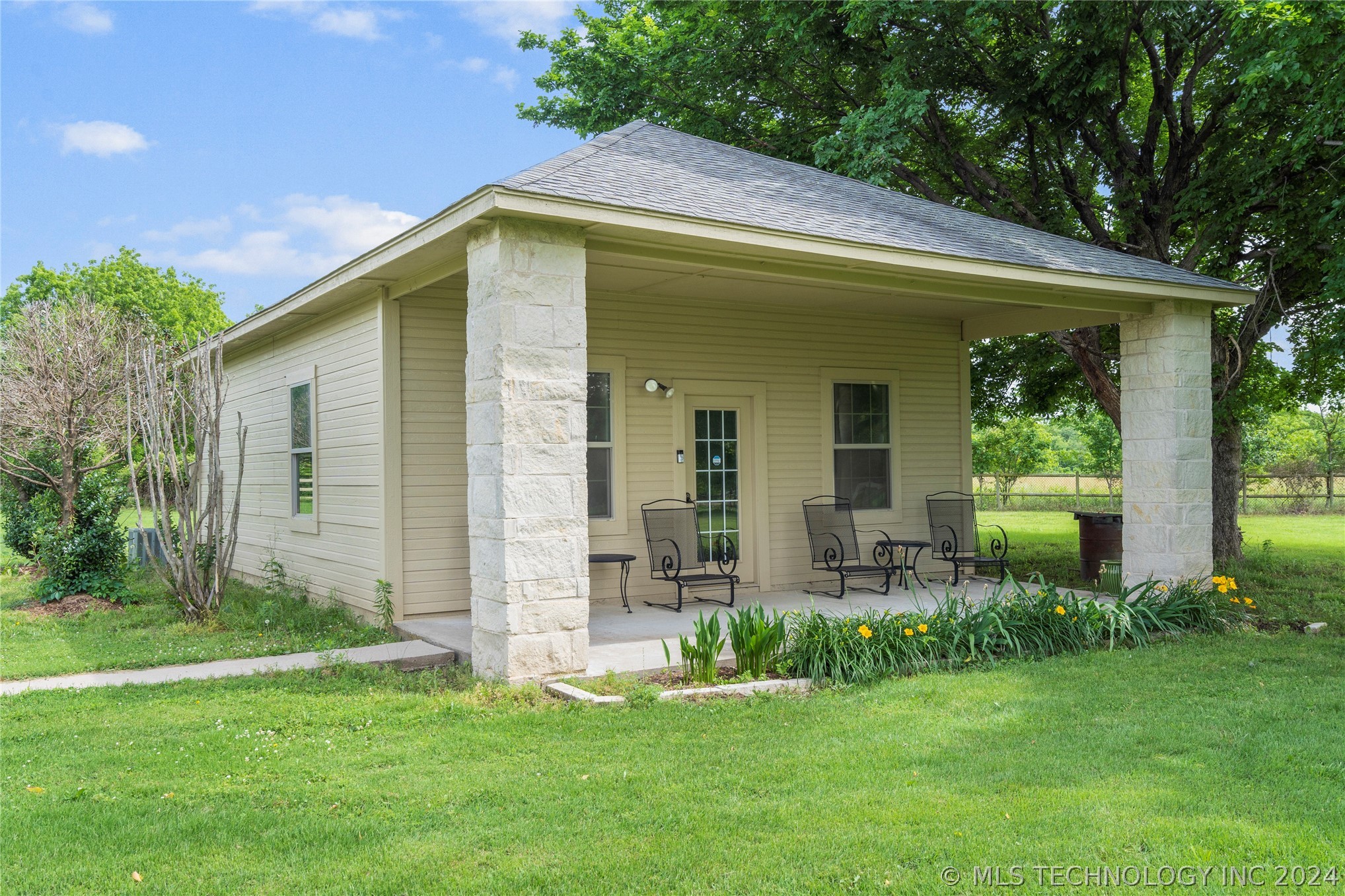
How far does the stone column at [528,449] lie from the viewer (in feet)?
18.4

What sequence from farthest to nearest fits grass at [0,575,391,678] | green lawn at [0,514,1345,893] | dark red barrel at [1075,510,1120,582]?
1. dark red barrel at [1075,510,1120,582]
2. grass at [0,575,391,678]
3. green lawn at [0,514,1345,893]

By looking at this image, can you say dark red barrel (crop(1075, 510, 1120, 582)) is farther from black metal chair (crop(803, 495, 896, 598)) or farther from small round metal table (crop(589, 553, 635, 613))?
small round metal table (crop(589, 553, 635, 613))

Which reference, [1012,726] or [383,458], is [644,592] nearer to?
[383,458]

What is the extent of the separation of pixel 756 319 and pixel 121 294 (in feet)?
127

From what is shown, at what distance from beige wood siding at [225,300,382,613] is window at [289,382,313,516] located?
15 cm

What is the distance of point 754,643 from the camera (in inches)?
238

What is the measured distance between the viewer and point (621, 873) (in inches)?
126

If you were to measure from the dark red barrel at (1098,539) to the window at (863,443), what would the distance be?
2.41 meters

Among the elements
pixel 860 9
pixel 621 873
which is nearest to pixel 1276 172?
pixel 860 9

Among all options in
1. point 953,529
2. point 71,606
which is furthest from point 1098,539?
point 71,606

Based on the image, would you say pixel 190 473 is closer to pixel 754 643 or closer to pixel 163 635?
pixel 163 635

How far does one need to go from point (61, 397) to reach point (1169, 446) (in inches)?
514

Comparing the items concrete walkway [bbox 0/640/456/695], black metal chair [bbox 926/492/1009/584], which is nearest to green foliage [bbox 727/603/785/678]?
concrete walkway [bbox 0/640/456/695]

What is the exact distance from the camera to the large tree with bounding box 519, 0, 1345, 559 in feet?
33.1
